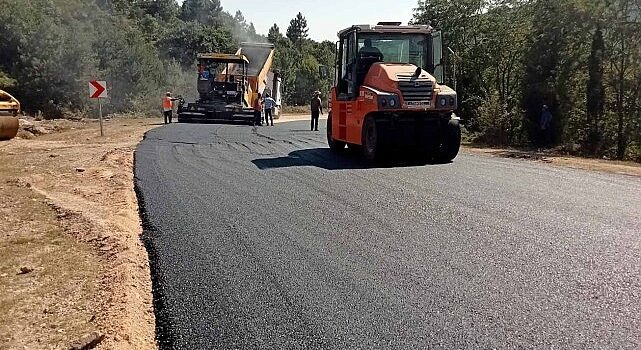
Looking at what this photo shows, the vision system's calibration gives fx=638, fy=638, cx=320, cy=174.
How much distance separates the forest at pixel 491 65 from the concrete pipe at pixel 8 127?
9649 mm

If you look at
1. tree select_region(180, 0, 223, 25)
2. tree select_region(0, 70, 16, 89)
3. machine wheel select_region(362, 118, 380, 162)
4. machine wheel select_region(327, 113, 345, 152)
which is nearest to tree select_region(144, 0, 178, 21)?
tree select_region(180, 0, 223, 25)

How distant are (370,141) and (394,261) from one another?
7.16 metres

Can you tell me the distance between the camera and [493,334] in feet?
12.4

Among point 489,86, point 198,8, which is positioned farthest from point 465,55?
point 198,8

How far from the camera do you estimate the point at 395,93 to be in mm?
11945

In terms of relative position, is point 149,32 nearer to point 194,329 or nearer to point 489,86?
point 489,86

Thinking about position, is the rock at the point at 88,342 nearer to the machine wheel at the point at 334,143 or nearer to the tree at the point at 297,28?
the machine wheel at the point at 334,143

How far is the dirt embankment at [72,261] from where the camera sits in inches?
169

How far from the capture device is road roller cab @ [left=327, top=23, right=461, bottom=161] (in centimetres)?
1211

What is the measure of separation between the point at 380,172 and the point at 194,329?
22.9 feet

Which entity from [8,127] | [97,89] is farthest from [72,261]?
[8,127]

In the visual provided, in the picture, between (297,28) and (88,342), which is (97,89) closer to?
(88,342)

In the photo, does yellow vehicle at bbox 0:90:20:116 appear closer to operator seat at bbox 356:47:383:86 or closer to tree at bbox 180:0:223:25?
operator seat at bbox 356:47:383:86

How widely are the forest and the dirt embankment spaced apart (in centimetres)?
774
